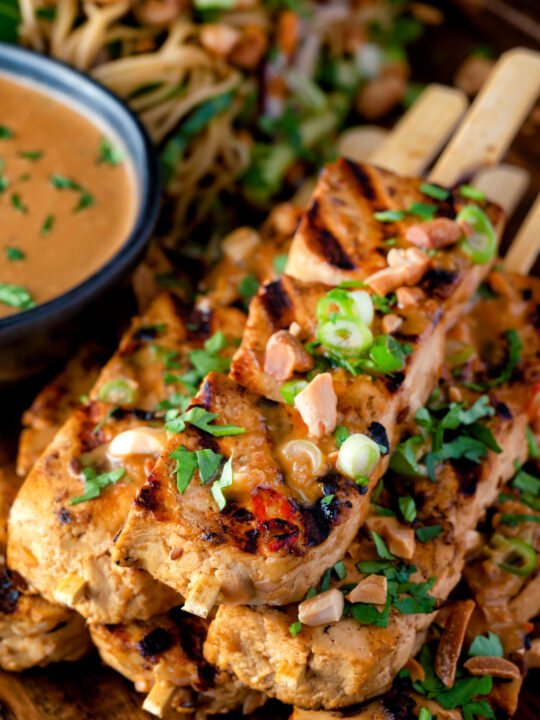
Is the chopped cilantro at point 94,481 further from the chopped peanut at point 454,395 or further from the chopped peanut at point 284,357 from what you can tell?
the chopped peanut at point 454,395

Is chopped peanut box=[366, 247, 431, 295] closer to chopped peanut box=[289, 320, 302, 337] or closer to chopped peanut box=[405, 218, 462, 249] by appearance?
chopped peanut box=[405, 218, 462, 249]

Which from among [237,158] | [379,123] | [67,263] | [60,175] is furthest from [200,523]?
[379,123]

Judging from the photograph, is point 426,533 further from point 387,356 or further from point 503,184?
point 503,184

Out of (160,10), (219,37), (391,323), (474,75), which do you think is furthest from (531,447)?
(474,75)

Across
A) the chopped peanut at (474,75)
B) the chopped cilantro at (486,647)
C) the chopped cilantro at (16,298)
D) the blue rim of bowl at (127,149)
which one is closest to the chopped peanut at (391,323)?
the chopped cilantro at (486,647)

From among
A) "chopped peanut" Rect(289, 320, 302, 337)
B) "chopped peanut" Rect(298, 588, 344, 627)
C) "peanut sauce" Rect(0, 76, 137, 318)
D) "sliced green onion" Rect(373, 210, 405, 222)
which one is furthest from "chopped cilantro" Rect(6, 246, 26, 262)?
"chopped peanut" Rect(298, 588, 344, 627)
